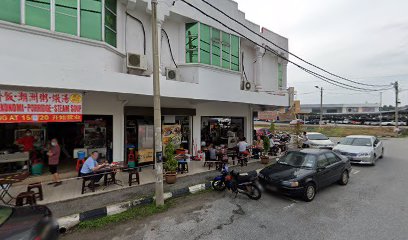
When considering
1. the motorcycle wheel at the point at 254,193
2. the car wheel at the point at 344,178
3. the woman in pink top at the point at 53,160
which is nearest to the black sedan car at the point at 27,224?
the woman in pink top at the point at 53,160

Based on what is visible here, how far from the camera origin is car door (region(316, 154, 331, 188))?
6.94 m

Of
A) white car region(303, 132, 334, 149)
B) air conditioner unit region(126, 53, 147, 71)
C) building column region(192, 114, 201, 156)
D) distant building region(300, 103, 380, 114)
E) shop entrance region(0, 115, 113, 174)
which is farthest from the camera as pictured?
distant building region(300, 103, 380, 114)

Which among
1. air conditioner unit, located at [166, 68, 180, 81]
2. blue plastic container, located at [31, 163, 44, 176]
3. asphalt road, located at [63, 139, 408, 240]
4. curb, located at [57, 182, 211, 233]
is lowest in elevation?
asphalt road, located at [63, 139, 408, 240]

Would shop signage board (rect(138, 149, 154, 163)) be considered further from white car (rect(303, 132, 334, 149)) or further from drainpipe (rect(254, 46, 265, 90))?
white car (rect(303, 132, 334, 149))

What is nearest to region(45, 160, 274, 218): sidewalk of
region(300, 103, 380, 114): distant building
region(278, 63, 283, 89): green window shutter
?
region(278, 63, 283, 89): green window shutter

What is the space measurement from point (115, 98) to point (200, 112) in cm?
479

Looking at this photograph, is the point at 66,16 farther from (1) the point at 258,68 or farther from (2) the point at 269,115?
(2) the point at 269,115

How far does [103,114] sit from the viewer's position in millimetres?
8688

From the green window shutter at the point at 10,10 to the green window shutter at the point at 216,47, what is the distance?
7.23m

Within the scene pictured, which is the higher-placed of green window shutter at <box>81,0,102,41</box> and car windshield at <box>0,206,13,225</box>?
green window shutter at <box>81,0,102,41</box>

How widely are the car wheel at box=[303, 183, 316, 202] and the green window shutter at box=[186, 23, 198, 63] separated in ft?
22.8

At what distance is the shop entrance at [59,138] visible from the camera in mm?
8062

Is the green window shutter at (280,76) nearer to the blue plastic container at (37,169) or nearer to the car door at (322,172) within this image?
→ the car door at (322,172)

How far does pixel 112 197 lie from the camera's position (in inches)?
256
